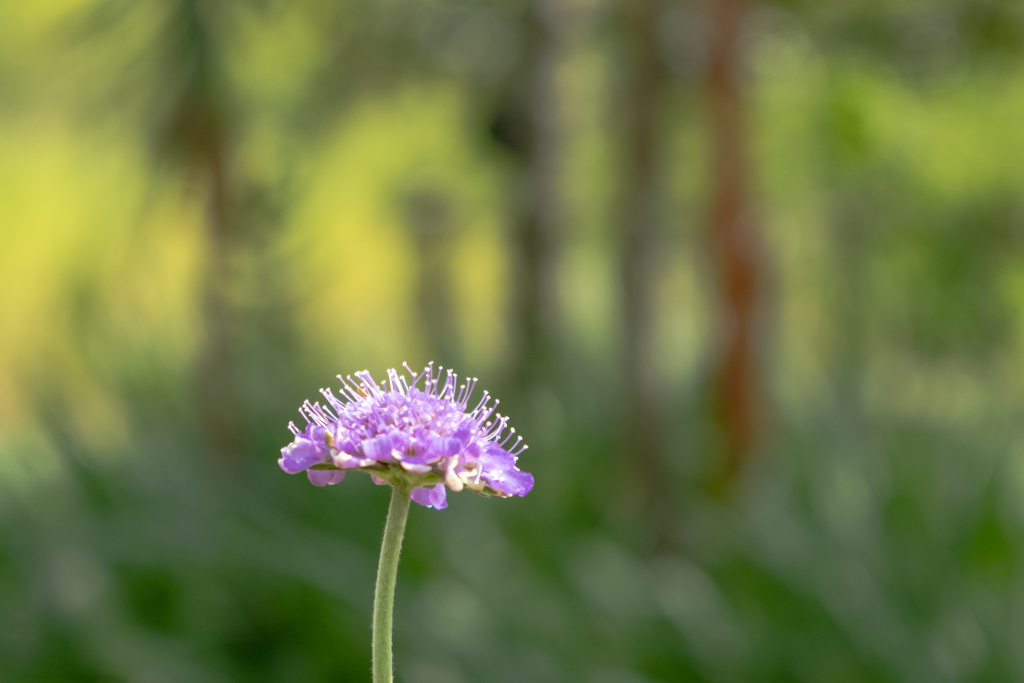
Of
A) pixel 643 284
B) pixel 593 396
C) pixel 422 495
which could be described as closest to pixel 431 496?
pixel 422 495

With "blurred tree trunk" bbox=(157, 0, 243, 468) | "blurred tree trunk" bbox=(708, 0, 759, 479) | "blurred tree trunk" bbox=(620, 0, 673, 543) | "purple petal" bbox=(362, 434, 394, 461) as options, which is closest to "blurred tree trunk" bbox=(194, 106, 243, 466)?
"blurred tree trunk" bbox=(157, 0, 243, 468)

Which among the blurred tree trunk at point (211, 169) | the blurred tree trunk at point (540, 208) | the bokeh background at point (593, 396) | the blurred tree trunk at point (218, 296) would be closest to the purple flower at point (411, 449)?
the bokeh background at point (593, 396)

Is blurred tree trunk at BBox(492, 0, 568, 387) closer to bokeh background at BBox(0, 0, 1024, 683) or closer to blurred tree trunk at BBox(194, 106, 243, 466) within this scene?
bokeh background at BBox(0, 0, 1024, 683)

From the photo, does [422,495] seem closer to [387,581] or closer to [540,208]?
[387,581]

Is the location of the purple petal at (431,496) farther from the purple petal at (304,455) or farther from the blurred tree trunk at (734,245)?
the blurred tree trunk at (734,245)

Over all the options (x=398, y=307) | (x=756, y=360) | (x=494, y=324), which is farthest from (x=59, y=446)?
(x=398, y=307)

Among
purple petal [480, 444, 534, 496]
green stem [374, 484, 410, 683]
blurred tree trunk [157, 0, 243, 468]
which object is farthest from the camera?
blurred tree trunk [157, 0, 243, 468]
